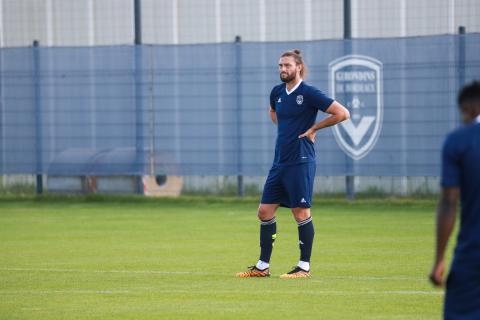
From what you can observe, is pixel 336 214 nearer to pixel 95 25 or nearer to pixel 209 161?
pixel 209 161

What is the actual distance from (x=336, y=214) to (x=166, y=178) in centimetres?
474

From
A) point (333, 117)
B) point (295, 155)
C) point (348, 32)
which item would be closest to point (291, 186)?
point (295, 155)

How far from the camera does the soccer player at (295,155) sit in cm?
1224

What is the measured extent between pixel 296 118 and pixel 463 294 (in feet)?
19.4

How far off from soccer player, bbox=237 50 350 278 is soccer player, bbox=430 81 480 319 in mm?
5525

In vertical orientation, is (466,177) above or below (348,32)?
below

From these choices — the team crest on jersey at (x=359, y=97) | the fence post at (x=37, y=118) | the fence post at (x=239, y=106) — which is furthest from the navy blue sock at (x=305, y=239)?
the fence post at (x=37, y=118)

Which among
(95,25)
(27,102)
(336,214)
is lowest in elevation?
(336,214)

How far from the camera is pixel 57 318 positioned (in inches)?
376

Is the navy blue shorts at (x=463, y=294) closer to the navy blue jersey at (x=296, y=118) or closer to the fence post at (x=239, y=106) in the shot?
the navy blue jersey at (x=296, y=118)

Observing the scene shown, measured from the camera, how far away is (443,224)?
22.0 feet

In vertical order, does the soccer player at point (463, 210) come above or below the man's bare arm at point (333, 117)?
below

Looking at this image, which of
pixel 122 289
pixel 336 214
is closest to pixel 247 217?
pixel 336 214

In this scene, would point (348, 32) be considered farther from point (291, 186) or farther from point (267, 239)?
point (267, 239)
